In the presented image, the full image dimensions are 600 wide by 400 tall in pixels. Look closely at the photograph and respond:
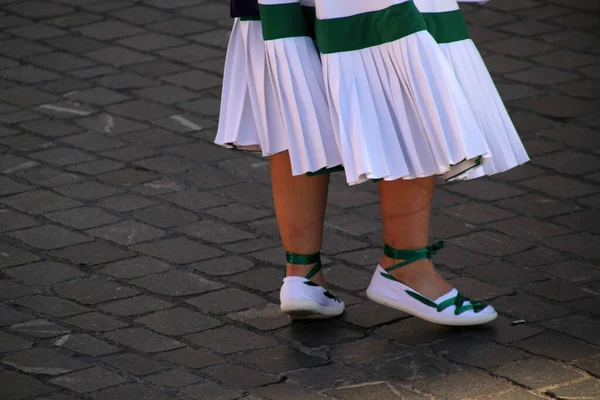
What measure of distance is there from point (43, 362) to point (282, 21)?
3.69ft

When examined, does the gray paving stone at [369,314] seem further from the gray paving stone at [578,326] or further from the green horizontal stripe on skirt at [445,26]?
the green horizontal stripe on skirt at [445,26]

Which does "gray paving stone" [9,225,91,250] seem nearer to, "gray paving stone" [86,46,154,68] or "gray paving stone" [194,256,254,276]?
"gray paving stone" [194,256,254,276]

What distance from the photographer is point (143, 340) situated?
325cm

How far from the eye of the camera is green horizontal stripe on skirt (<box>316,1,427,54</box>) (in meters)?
2.91

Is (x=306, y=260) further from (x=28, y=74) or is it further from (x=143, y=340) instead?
(x=28, y=74)

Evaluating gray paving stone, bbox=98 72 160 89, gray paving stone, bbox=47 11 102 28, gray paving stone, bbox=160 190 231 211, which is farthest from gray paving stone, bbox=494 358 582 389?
gray paving stone, bbox=47 11 102 28

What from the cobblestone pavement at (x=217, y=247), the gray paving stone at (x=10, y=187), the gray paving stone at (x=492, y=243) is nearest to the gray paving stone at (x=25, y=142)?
the cobblestone pavement at (x=217, y=247)

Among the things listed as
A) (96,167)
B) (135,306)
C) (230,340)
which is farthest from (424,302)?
(96,167)

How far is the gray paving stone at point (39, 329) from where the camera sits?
3287mm

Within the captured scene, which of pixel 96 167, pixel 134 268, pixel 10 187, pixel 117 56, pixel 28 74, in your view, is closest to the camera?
pixel 134 268

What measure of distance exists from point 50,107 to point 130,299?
1.86 m

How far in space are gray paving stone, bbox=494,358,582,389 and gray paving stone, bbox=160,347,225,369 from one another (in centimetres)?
77

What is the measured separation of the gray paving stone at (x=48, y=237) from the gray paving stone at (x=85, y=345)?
67 cm

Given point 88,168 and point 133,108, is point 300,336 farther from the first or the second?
point 133,108
